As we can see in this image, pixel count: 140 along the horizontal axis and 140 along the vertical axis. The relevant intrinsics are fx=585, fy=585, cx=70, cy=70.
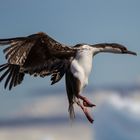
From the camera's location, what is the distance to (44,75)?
9969mm

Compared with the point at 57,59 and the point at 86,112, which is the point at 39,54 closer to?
the point at 57,59

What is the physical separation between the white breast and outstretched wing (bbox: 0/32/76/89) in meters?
0.18

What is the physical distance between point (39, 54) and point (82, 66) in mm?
866

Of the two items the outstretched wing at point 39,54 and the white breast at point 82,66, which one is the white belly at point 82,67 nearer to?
the white breast at point 82,66

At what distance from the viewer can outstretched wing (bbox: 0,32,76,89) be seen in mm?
9617

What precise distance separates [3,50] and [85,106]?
1644 mm

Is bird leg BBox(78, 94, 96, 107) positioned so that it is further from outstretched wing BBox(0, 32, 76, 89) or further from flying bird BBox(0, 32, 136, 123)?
outstretched wing BBox(0, 32, 76, 89)

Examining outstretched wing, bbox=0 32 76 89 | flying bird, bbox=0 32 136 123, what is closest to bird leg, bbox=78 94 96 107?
flying bird, bbox=0 32 136 123

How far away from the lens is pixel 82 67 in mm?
9305

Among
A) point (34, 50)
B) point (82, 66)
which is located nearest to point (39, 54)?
point (34, 50)

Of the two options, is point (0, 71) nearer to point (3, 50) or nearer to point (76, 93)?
point (3, 50)

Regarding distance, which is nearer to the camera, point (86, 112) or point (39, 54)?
point (86, 112)

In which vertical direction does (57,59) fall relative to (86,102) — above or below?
above

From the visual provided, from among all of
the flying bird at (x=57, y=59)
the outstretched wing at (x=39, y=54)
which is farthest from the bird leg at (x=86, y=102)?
the outstretched wing at (x=39, y=54)
